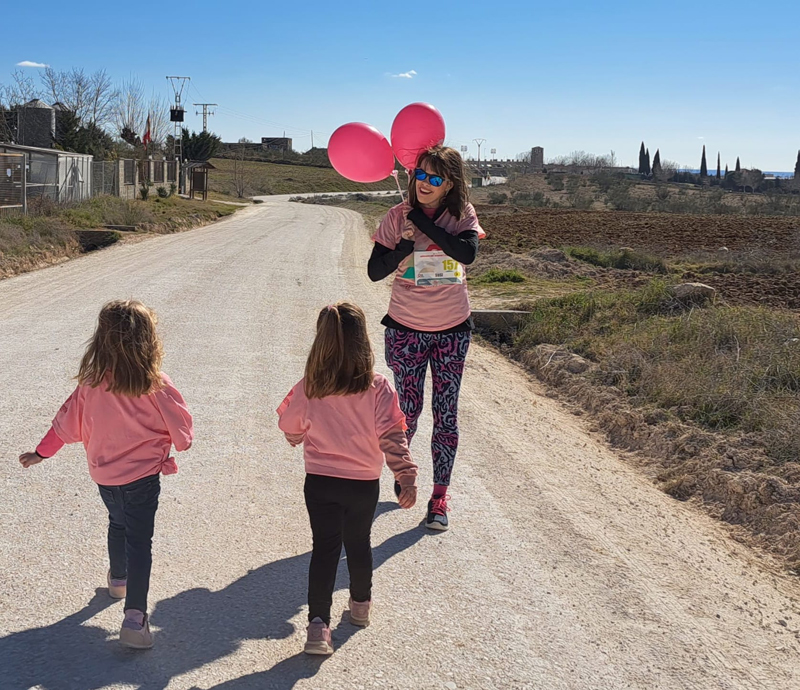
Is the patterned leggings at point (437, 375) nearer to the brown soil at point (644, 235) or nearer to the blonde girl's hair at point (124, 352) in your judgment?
the blonde girl's hair at point (124, 352)

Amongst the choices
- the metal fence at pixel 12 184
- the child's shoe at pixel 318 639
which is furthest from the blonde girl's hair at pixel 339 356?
the metal fence at pixel 12 184

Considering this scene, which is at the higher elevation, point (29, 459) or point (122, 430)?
point (122, 430)

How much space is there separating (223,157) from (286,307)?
10454 centimetres

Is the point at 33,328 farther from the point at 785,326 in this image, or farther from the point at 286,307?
the point at 785,326

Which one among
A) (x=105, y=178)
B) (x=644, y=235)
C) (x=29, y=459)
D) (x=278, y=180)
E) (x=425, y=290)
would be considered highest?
(x=278, y=180)

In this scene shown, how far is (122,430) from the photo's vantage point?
3145mm

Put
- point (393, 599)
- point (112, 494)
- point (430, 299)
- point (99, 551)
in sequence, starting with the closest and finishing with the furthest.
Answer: point (112, 494)
point (393, 599)
point (99, 551)
point (430, 299)

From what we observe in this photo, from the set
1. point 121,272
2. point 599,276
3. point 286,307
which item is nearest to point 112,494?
point 286,307

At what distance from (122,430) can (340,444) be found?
2.66ft

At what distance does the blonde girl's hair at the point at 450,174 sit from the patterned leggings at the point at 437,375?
666 millimetres

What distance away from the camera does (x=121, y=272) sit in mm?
14484

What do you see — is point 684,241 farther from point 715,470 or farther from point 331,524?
point 331,524

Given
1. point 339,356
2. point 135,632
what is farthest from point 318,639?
point 339,356

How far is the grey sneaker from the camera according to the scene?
441 centimetres
